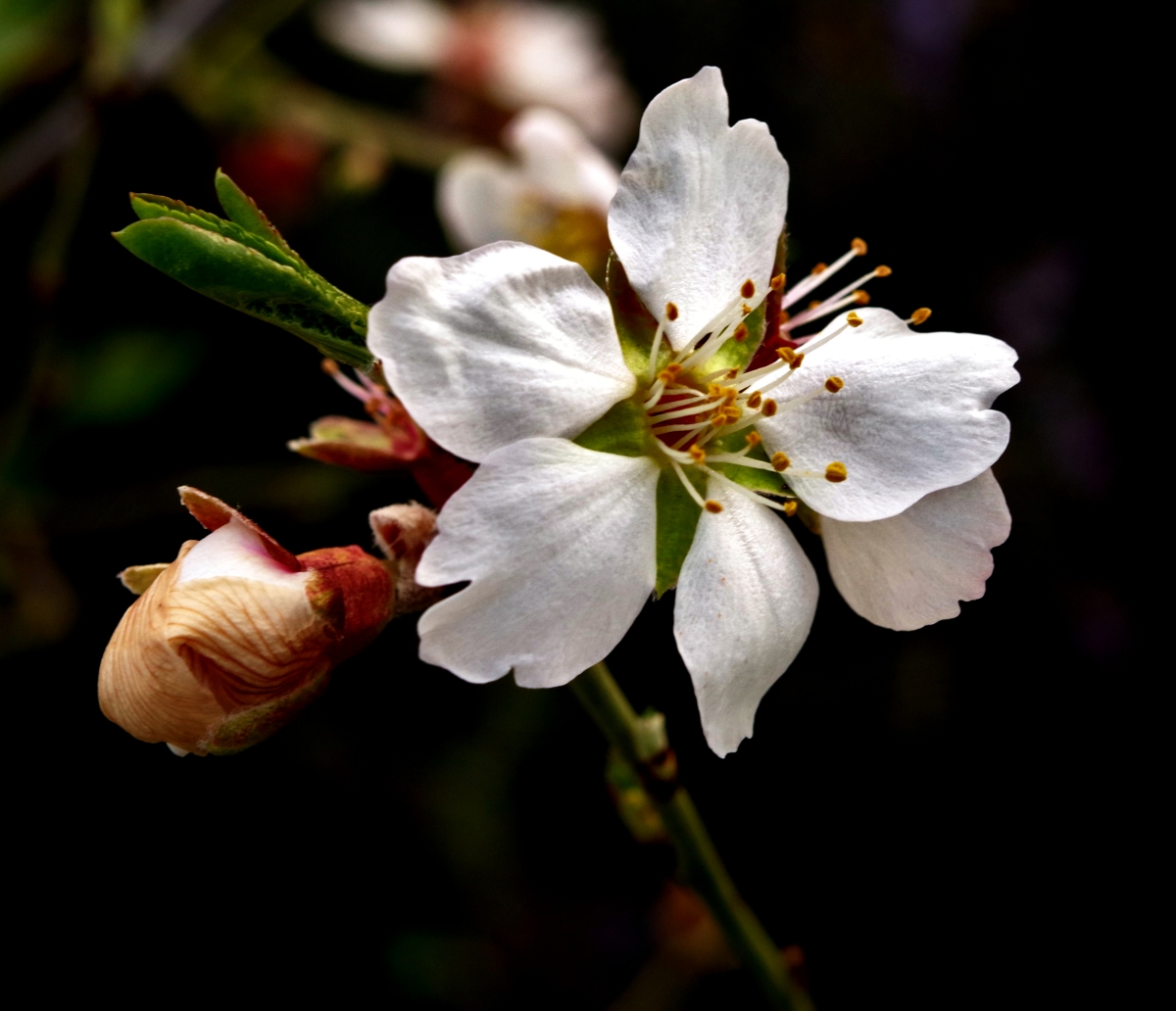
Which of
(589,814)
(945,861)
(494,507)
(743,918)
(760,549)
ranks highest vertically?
(494,507)

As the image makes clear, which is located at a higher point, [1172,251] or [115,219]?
[115,219]

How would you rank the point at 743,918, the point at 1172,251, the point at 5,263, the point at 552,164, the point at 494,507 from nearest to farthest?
1. the point at 494,507
2. the point at 743,918
3. the point at 552,164
4. the point at 5,263
5. the point at 1172,251

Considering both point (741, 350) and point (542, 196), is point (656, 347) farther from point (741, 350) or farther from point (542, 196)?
point (542, 196)

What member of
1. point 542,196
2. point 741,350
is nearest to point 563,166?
point 542,196

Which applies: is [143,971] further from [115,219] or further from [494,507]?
[494,507]

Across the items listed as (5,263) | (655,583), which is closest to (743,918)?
(655,583)

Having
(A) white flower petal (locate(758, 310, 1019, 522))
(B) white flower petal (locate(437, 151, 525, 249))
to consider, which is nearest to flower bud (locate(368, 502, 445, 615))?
(A) white flower petal (locate(758, 310, 1019, 522))

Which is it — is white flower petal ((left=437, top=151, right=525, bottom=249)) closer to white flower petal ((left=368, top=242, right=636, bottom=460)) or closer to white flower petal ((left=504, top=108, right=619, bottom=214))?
white flower petal ((left=504, top=108, right=619, bottom=214))
